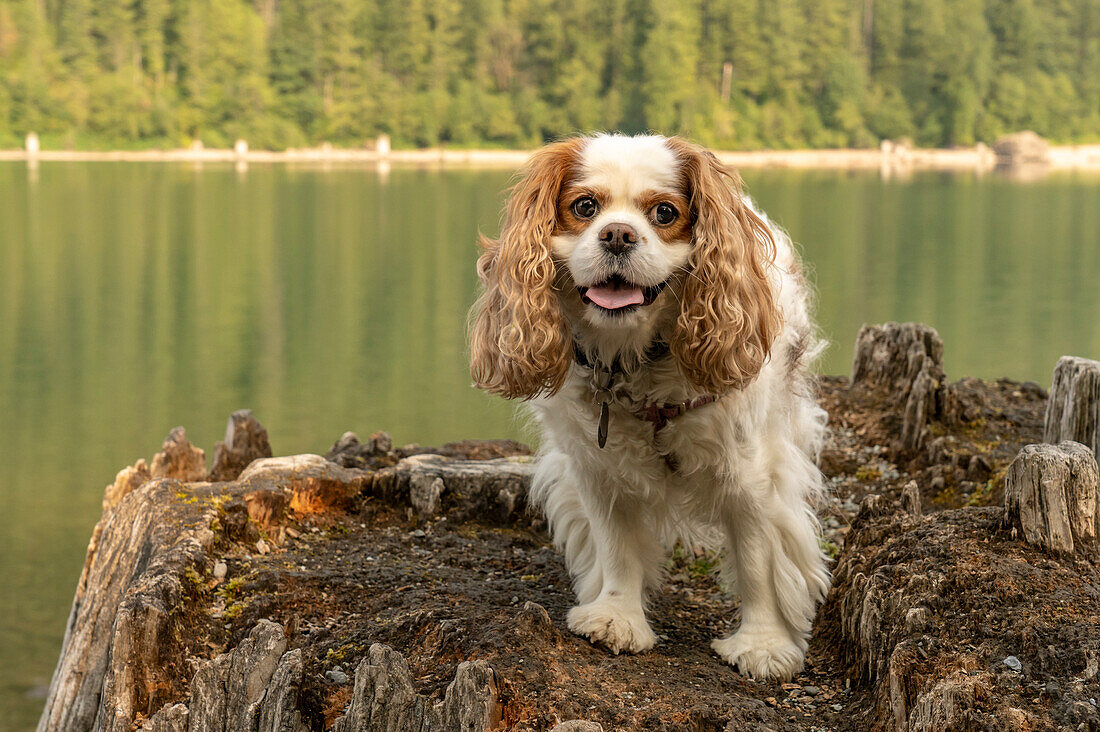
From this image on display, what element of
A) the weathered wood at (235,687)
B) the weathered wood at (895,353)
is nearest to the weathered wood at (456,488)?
the weathered wood at (235,687)

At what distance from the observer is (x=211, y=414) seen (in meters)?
17.7

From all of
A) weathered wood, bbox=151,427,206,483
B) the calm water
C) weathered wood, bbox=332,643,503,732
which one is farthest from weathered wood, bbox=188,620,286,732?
weathered wood, bbox=151,427,206,483

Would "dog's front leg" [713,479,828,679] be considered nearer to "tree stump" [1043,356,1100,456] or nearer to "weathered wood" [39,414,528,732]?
"weathered wood" [39,414,528,732]

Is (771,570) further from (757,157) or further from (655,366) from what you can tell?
(757,157)

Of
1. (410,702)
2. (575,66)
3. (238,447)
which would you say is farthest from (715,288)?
(575,66)

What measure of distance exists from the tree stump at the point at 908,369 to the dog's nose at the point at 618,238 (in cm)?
281

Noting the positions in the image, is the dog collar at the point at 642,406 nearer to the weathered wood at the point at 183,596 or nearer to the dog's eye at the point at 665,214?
the dog's eye at the point at 665,214

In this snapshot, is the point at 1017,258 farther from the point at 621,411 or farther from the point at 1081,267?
the point at 621,411

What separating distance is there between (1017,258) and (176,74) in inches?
2338

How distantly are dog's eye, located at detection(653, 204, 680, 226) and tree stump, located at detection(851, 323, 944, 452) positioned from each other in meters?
2.57

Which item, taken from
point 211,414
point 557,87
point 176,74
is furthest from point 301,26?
point 211,414

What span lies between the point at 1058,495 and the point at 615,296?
144 cm

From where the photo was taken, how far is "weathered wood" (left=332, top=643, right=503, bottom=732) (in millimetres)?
3041

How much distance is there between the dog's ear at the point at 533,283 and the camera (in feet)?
11.2
